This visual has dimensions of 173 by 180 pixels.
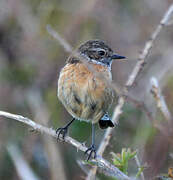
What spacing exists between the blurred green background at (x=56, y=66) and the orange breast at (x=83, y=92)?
5.59ft

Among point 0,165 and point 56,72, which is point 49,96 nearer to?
point 56,72

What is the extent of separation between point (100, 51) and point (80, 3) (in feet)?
9.65

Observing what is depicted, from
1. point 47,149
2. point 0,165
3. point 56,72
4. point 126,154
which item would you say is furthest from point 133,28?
point 126,154

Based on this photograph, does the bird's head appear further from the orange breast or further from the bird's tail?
the bird's tail

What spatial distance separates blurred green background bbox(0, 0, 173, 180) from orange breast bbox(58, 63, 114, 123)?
1.70 meters

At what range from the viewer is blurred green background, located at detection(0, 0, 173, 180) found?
691 cm

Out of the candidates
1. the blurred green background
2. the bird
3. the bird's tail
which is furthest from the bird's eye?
the blurred green background

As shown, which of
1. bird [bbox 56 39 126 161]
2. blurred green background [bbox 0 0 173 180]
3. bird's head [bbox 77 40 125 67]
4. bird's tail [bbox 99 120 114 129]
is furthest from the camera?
blurred green background [bbox 0 0 173 180]

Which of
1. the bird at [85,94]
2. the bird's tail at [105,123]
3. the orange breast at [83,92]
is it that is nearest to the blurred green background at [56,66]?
the bird's tail at [105,123]

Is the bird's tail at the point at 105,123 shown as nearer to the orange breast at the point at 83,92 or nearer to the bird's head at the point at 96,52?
the orange breast at the point at 83,92

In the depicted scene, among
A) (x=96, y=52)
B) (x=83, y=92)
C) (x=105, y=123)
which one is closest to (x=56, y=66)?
(x=96, y=52)

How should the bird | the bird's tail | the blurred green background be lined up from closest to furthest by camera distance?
1. the bird
2. the bird's tail
3. the blurred green background

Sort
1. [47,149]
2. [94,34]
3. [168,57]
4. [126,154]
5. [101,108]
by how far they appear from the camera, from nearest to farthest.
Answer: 1. [126,154]
2. [101,108]
3. [47,149]
4. [168,57]
5. [94,34]

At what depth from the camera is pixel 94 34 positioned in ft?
26.1
